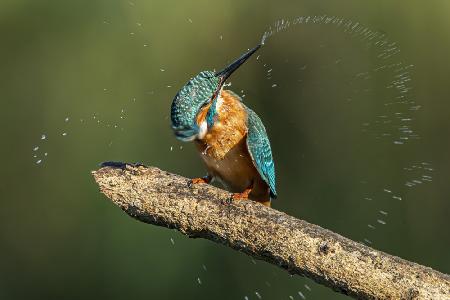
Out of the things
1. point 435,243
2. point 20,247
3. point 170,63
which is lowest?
point 20,247

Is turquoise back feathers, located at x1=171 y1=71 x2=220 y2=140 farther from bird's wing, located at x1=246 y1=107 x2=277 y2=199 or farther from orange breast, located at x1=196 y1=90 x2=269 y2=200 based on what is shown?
bird's wing, located at x1=246 y1=107 x2=277 y2=199

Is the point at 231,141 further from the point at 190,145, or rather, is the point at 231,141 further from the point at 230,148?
the point at 190,145

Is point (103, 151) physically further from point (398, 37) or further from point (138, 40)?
point (398, 37)

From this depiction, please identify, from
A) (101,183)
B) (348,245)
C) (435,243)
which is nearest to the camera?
(348,245)

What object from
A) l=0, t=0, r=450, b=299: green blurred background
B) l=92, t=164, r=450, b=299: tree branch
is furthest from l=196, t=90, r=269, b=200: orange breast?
l=0, t=0, r=450, b=299: green blurred background

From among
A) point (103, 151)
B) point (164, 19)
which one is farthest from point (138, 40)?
point (103, 151)

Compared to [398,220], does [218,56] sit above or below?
above

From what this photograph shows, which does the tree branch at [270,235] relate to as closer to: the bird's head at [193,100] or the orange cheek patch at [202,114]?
the bird's head at [193,100]
